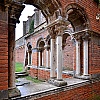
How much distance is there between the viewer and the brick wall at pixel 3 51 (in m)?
3.23

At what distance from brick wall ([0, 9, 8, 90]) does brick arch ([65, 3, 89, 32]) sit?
9.25 feet

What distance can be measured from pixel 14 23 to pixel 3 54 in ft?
2.69

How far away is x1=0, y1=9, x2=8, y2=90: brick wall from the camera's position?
3229 mm

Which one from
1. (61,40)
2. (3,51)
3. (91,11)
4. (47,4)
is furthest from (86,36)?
(3,51)

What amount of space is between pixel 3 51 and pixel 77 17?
3.98 metres

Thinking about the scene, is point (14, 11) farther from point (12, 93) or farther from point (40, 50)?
point (40, 50)

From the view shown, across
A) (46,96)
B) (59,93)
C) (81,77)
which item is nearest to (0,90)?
(46,96)

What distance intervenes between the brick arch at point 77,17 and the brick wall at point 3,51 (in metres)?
2.82

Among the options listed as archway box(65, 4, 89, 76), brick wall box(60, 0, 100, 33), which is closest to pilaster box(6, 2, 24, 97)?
brick wall box(60, 0, 100, 33)

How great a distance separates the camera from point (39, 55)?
493 inches

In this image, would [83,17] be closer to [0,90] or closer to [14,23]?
[14,23]

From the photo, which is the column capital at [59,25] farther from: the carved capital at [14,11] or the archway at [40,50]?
the archway at [40,50]

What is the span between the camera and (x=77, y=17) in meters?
6.29

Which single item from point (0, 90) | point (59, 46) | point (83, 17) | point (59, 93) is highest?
point (83, 17)
